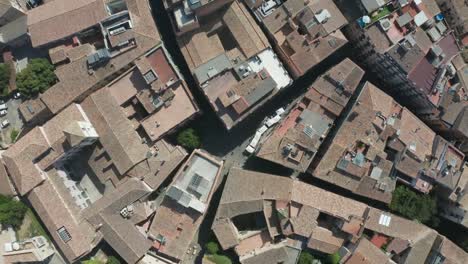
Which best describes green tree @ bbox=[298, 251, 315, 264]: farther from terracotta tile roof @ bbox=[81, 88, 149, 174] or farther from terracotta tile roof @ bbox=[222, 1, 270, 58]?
terracotta tile roof @ bbox=[222, 1, 270, 58]

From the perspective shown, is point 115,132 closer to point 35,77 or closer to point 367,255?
point 35,77

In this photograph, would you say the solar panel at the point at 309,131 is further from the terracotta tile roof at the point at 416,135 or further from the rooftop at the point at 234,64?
the terracotta tile roof at the point at 416,135

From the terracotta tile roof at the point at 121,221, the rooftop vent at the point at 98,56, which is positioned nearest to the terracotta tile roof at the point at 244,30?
the rooftop vent at the point at 98,56

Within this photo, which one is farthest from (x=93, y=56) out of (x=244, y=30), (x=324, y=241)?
(x=324, y=241)

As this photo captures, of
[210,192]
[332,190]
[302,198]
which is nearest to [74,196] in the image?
[210,192]

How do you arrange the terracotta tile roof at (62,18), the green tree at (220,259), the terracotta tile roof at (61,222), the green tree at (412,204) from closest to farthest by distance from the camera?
the terracotta tile roof at (61,222), the terracotta tile roof at (62,18), the green tree at (220,259), the green tree at (412,204)

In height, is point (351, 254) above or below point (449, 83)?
below

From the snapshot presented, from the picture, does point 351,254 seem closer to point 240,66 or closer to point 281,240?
point 281,240
